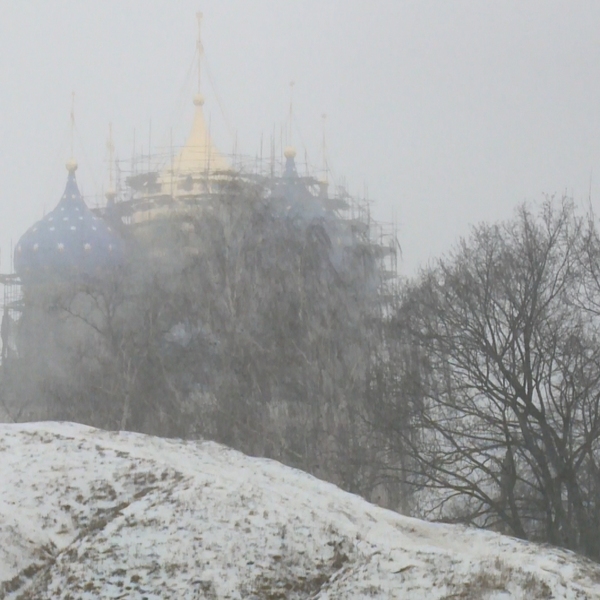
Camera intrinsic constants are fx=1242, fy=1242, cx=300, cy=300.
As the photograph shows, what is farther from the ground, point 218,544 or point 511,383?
point 511,383

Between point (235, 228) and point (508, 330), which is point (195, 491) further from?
point (235, 228)

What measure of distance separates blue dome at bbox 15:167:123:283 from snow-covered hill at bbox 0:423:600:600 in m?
34.7

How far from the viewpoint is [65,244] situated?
157 feet

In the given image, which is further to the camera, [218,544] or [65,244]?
[65,244]

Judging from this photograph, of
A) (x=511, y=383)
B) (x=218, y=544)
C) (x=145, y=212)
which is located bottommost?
(x=218, y=544)

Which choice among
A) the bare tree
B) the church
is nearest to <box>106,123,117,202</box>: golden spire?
the church

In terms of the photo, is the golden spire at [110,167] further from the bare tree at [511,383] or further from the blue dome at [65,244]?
the bare tree at [511,383]

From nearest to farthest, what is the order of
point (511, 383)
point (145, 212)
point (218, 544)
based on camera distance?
point (218, 544) → point (511, 383) → point (145, 212)

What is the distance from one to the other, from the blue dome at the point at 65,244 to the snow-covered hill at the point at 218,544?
34655 mm

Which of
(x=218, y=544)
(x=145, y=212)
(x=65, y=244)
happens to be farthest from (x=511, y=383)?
(x=65, y=244)

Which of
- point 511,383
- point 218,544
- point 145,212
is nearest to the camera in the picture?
point 218,544

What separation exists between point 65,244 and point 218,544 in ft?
134

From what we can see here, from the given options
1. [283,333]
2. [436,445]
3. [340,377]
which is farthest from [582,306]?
[283,333]

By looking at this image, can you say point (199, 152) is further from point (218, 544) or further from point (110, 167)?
point (218, 544)
